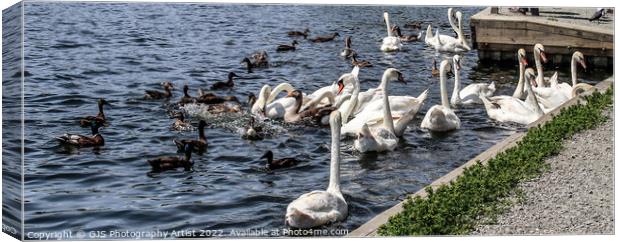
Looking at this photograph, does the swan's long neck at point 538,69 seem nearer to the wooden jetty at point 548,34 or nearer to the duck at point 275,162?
the wooden jetty at point 548,34

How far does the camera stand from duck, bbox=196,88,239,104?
535 inches

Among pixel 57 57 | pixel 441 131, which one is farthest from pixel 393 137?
pixel 57 57

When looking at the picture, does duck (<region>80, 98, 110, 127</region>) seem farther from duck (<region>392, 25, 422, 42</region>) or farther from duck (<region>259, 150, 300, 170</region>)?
duck (<region>392, 25, 422, 42</region>)

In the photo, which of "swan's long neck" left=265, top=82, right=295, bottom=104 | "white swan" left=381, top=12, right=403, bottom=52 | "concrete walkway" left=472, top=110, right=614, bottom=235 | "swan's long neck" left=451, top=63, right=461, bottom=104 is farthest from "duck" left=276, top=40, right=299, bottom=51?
"concrete walkway" left=472, top=110, right=614, bottom=235

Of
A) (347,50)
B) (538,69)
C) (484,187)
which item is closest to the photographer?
(484,187)

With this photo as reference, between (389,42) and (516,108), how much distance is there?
2912 mm

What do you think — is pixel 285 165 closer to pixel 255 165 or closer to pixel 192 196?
pixel 255 165

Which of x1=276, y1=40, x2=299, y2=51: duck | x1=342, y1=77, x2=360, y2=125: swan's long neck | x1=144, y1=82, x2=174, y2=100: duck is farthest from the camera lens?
x1=342, y1=77, x2=360, y2=125: swan's long neck

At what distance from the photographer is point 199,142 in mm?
13383

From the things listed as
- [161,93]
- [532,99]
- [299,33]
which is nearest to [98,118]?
[161,93]

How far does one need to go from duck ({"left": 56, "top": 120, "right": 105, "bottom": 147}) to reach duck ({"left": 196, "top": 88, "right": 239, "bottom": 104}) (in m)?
1.34

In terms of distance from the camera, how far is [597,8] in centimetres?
1271

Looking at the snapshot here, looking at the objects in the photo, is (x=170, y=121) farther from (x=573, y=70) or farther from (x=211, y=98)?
(x=573, y=70)

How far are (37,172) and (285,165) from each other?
2.85 meters
